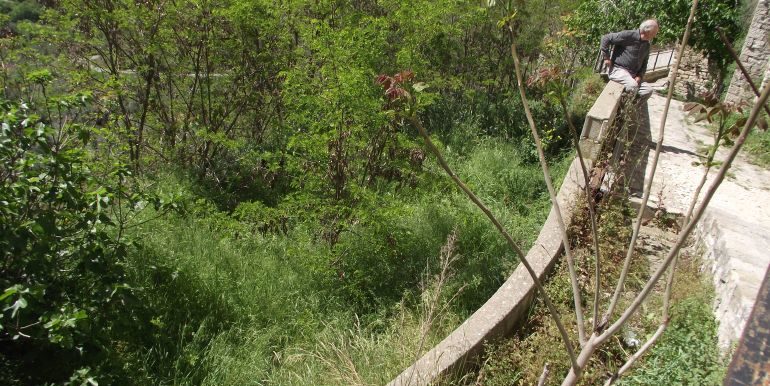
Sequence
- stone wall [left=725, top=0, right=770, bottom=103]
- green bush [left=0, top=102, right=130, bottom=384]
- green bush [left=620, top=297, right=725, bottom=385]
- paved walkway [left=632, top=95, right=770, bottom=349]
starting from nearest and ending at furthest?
green bush [left=0, top=102, right=130, bottom=384], green bush [left=620, top=297, right=725, bottom=385], paved walkway [left=632, top=95, right=770, bottom=349], stone wall [left=725, top=0, right=770, bottom=103]

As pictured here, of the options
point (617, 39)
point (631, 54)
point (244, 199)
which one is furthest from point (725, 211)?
point (244, 199)

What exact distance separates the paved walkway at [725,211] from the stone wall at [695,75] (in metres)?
3.54

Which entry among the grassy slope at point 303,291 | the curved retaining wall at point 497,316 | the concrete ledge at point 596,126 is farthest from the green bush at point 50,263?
the concrete ledge at point 596,126

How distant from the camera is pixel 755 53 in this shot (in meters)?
9.45

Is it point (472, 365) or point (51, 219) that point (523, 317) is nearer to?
point (472, 365)

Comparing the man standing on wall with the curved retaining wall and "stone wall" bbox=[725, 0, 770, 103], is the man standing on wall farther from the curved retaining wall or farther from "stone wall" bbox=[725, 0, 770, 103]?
"stone wall" bbox=[725, 0, 770, 103]

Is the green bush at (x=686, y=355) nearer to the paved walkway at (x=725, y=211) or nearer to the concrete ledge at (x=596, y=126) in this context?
the paved walkway at (x=725, y=211)

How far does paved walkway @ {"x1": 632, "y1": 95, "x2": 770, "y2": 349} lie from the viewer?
3.46m

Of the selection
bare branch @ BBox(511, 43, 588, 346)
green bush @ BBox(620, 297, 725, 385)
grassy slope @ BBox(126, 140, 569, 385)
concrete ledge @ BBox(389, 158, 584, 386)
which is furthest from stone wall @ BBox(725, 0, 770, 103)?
bare branch @ BBox(511, 43, 588, 346)

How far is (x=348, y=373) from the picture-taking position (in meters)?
3.42

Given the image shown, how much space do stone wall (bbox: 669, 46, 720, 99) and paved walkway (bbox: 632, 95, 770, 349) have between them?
3.54 meters

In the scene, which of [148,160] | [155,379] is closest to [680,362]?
[155,379]

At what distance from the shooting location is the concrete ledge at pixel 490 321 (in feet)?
10.4

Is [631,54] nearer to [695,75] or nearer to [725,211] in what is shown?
[725,211]
